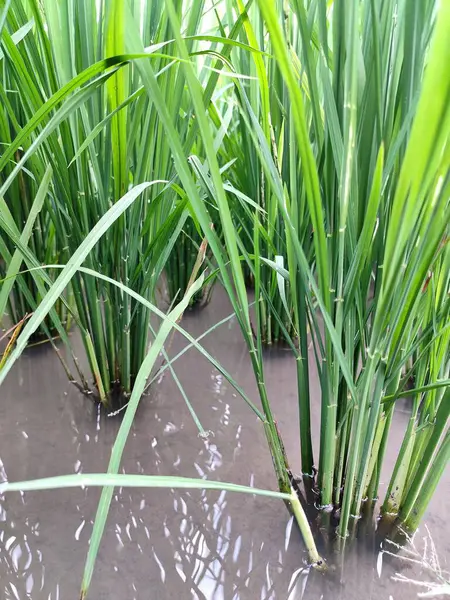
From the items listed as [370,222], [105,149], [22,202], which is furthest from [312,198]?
[22,202]

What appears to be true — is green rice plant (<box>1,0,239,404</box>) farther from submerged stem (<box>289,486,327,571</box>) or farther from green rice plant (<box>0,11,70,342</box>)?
submerged stem (<box>289,486,327,571</box>)

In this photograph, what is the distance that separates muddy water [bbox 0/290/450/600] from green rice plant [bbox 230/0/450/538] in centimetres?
6

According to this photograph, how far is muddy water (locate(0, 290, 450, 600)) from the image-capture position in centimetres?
43

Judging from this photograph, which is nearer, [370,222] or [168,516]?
[370,222]

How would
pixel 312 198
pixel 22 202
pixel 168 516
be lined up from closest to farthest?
pixel 312 198
pixel 168 516
pixel 22 202

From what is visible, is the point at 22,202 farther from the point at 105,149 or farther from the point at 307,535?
the point at 307,535

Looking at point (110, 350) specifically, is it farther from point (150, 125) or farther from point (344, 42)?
point (344, 42)

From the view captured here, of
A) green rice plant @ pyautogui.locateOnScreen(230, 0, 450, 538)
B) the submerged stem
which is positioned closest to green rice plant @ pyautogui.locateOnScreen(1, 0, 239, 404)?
green rice plant @ pyautogui.locateOnScreen(230, 0, 450, 538)

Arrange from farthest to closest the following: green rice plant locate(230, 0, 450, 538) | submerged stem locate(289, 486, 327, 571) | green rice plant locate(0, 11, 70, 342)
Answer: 1. green rice plant locate(0, 11, 70, 342)
2. submerged stem locate(289, 486, 327, 571)
3. green rice plant locate(230, 0, 450, 538)

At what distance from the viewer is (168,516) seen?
0.49 metres

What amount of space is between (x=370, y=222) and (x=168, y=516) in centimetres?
35

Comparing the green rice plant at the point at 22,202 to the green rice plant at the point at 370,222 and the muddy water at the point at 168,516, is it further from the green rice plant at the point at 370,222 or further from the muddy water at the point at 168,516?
the green rice plant at the point at 370,222

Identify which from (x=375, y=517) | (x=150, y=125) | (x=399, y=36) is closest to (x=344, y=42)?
(x=399, y=36)

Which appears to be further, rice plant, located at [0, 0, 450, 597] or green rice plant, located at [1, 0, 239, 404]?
green rice plant, located at [1, 0, 239, 404]
